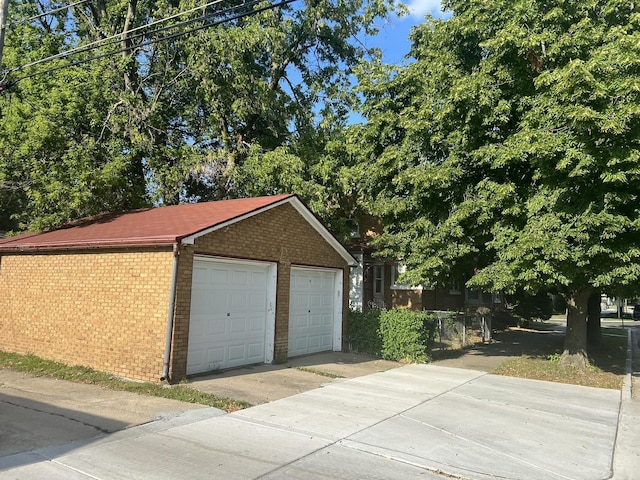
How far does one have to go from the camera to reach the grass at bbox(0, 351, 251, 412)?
761 cm

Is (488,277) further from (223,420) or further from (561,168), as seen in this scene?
(223,420)

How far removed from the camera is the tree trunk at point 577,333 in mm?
12522

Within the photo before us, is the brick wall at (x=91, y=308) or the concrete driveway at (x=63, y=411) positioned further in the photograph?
the brick wall at (x=91, y=308)

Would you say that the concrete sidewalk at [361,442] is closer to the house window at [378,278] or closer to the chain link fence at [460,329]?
the chain link fence at [460,329]

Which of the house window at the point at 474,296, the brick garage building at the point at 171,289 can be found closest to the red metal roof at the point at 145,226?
the brick garage building at the point at 171,289

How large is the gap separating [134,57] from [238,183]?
645 cm

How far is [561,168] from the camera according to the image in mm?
9258

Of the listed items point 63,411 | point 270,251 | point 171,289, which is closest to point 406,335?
point 270,251

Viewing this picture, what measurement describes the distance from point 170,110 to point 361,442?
17.3 m

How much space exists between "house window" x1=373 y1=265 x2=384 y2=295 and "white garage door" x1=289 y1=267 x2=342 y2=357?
8.57 m

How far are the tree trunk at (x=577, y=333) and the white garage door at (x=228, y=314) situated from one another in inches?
302

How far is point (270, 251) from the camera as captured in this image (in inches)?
440

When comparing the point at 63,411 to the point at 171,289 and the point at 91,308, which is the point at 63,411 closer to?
the point at 171,289

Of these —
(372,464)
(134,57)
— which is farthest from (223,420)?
(134,57)
